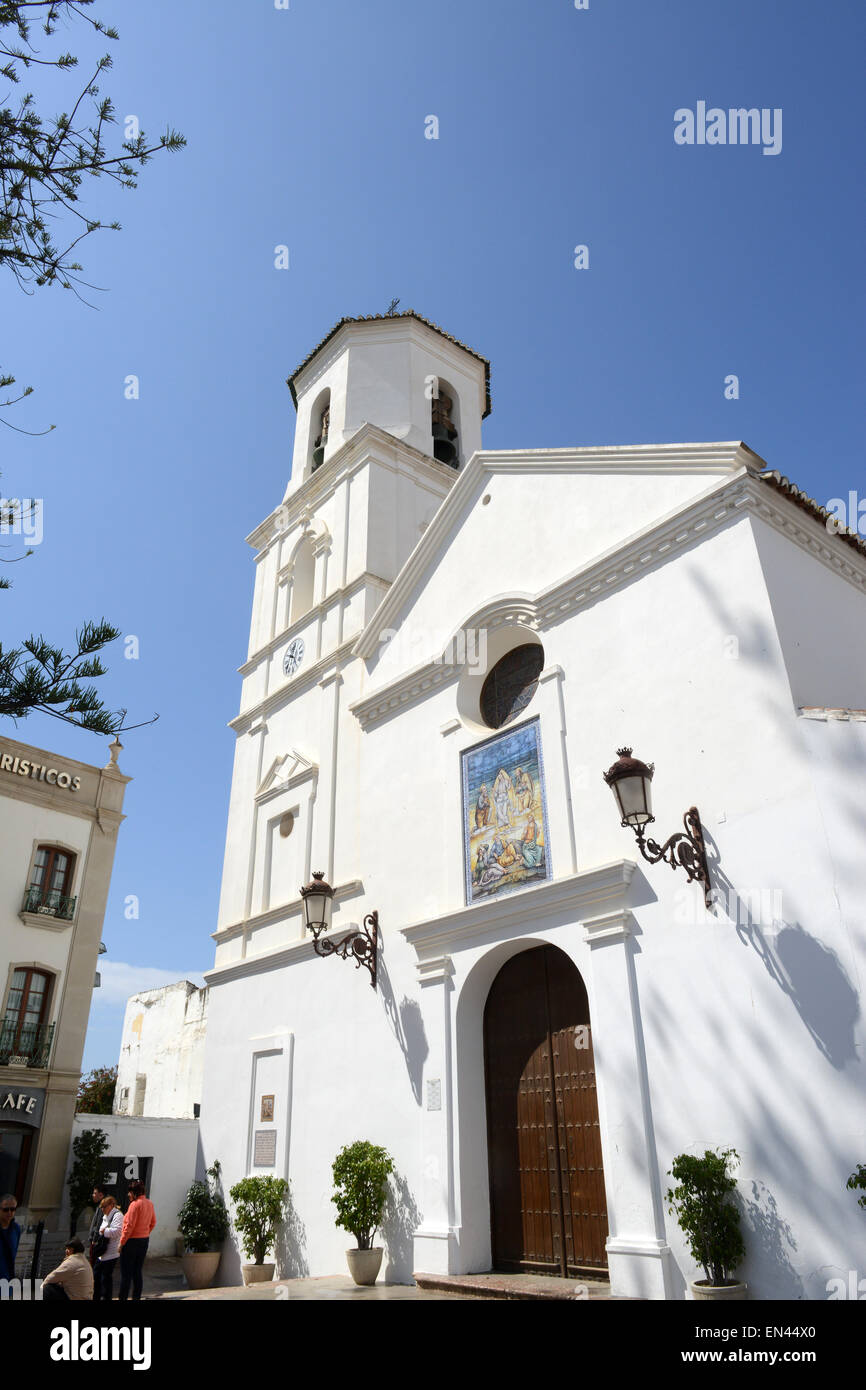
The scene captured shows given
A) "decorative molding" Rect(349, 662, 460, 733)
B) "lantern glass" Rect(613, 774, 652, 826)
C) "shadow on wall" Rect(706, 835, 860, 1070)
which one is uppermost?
"decorative molding" Rect(349, 662, 460, 733)

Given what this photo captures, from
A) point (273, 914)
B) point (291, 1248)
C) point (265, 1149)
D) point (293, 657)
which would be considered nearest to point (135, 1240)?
point (291, 1248)

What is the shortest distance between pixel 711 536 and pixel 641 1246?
250 inches

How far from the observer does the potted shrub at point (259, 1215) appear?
11.3 meters

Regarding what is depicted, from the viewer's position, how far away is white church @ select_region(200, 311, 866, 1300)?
715cm

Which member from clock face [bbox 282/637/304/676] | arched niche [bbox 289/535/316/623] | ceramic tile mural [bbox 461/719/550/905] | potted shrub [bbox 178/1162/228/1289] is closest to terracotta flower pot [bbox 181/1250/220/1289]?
potted shrub [bbox 178/1162/228/1289]

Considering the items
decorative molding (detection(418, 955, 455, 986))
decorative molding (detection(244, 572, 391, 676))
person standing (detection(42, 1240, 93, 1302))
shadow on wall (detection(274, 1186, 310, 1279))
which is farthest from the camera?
decorative molding (detection(244, 572, 391, 676))

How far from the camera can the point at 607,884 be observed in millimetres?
8633

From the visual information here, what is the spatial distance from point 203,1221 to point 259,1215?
151 centimetres

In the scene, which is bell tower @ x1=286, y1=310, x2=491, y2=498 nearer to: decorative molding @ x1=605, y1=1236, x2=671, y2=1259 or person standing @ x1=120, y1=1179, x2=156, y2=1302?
person standing @ x1=120, y1=1179, x2=156, y2=1302

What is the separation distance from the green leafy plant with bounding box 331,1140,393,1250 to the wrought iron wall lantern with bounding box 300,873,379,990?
1.96 metres

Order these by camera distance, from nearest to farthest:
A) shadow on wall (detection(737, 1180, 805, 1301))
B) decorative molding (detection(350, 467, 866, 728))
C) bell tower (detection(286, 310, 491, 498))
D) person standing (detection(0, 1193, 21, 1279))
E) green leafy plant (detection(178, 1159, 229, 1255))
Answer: shadow on wall (detection(737, 1180, 805, 1301)), person standing (detection(0, 1193, 21, 1279)), decorative molding (detection(350, 467, 866, 728)), green leafy plant (detection(178, 1159, 229, 1255)), bell tower (detection(286, 310, 491, 498))

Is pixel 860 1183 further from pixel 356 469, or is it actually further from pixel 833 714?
pixel 356 469
